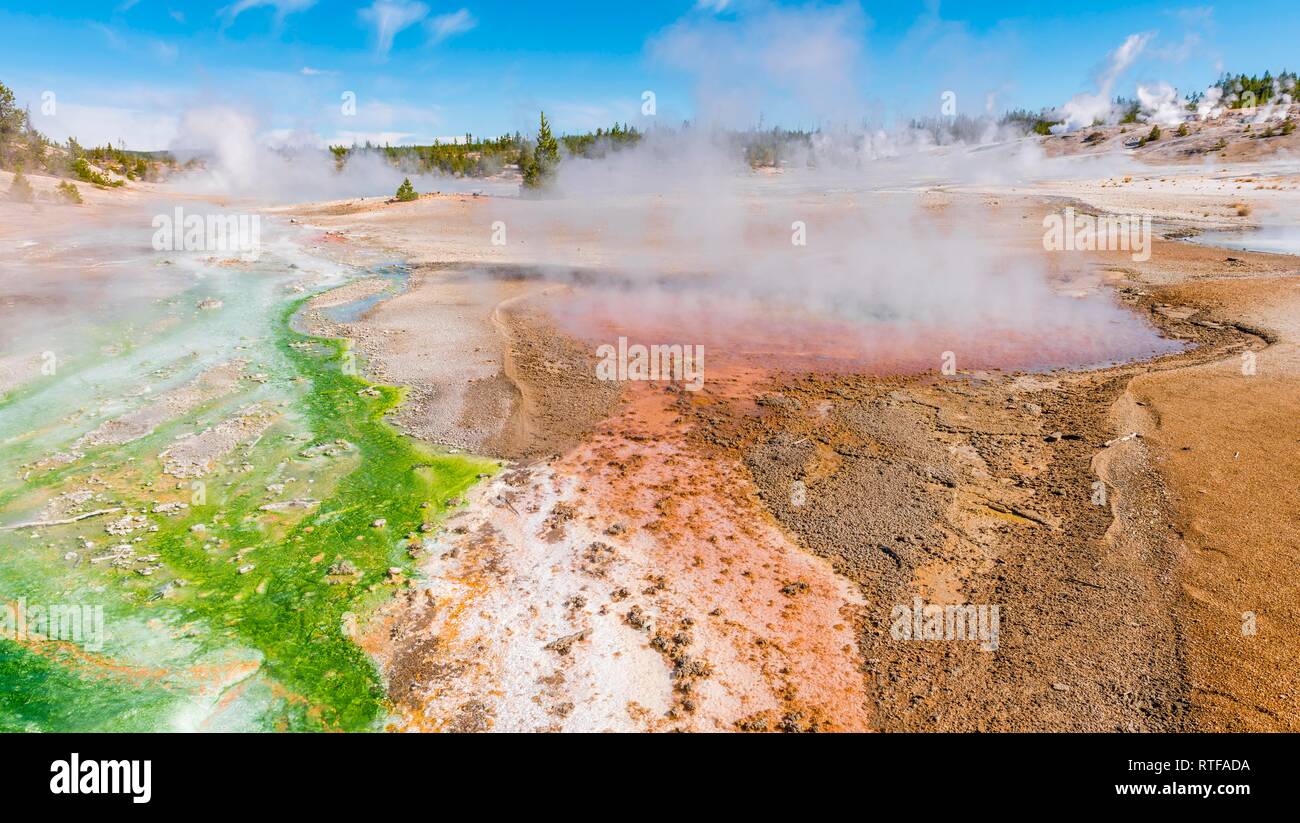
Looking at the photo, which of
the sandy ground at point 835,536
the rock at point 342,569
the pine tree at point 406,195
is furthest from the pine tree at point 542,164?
the rock at point 342,569

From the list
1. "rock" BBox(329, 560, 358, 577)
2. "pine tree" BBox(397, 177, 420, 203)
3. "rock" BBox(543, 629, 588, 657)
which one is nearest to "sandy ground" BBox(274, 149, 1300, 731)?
"rock" BBox(543, 629, 588, 657)

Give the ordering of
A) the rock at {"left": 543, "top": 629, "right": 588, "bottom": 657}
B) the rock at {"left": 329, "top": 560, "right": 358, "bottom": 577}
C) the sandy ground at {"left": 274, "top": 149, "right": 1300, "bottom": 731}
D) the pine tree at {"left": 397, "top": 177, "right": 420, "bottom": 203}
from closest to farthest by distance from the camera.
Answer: the sandy ground at {"left": 274, "top": 149, "right": 1300, "bottom": 731}
the rock at {"left": 543, "top": 629, "right": 588, "bottom": 657}
the rock at {"left": 329, "top": 560, "right": 358, "bottom": 577}
the pine tree at {"left": 397, "top": 177, "right": 420, "bottom": 203}

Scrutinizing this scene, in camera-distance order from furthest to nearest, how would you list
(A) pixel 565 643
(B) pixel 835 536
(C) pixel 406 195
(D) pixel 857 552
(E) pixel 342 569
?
1. (C) pixel 406 195
2. (B) pixel 835 536
3. (D) pixel 857 552
4. (E) pixel 342 569
5. (A) pixel 565 643

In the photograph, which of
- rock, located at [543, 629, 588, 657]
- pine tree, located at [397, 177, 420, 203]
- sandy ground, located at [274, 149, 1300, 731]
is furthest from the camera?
pine tree, located at [397, 177, 420, 203]

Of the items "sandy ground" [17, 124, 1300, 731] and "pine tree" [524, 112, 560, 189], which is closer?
"sandy ground" [17, 124, 1300, 731]

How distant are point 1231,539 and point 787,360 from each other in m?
6.20

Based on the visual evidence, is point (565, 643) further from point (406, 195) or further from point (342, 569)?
point (406, 195)

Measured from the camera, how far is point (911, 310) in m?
13.8

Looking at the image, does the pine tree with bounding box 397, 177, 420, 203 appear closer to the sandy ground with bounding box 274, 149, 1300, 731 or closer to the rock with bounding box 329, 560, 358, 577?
the sandy ground with bounding box 274, 149, 1300, 731

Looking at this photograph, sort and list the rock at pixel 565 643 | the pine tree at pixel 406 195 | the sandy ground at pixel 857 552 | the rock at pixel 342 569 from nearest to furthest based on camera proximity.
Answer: the sandy ground at pixel 857 552 → the rock at pixel 565 643 → the rock at pixel 342 569 → the pine tree at pixel 406 195

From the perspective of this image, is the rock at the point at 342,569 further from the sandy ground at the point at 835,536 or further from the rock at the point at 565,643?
the rock at the point at 565,643

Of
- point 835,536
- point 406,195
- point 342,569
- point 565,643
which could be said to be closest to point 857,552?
point 835,536

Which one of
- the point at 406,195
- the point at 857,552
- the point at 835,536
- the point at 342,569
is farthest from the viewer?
the point at 406,195
